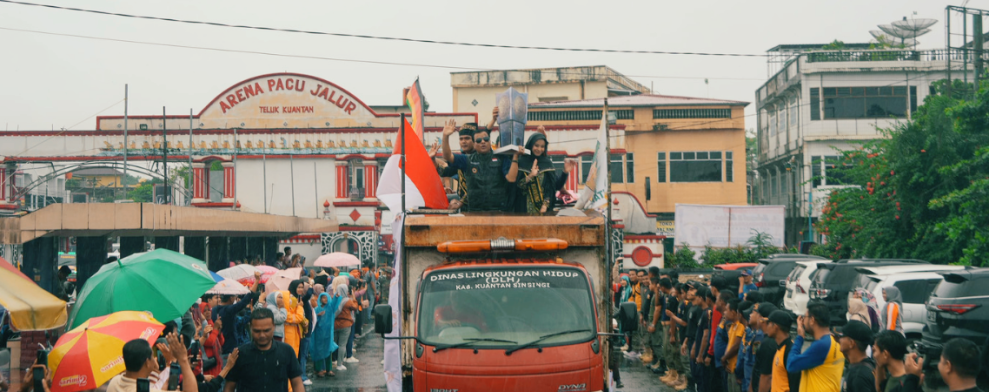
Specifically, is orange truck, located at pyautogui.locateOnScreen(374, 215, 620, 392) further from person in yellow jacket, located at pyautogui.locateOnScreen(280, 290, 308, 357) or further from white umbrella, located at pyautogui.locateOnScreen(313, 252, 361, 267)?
white umbrella, located at pyautogui.locateOnScreen(313, 252, 361, 267)

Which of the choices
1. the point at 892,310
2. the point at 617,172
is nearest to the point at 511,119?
the point at 892,310

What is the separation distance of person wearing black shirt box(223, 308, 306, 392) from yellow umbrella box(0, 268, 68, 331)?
2322 millimetres

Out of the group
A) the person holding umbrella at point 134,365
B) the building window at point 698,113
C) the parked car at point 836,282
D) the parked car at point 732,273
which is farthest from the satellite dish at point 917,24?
the person holding umbrella at point 134,365

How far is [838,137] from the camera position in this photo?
40844mm

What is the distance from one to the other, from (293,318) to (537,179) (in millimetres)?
4161

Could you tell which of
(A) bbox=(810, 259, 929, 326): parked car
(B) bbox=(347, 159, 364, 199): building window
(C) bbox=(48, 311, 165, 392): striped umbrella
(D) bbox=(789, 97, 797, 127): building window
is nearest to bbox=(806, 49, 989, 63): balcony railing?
(D) bbox=(789, 97, 797, 127): building window

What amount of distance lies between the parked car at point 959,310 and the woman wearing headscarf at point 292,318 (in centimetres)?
876

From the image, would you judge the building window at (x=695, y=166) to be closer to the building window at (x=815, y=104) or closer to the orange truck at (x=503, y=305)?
the building window at (x=815, y=104)

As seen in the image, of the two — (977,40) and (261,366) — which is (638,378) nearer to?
(261,366)

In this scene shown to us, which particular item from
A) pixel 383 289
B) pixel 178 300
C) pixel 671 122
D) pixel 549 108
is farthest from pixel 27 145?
pixel 178 300

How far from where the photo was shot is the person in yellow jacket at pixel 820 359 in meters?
6.52

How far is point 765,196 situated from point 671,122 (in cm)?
1328

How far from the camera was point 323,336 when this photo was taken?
1385 cm

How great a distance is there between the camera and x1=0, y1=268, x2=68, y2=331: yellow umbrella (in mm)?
7319
